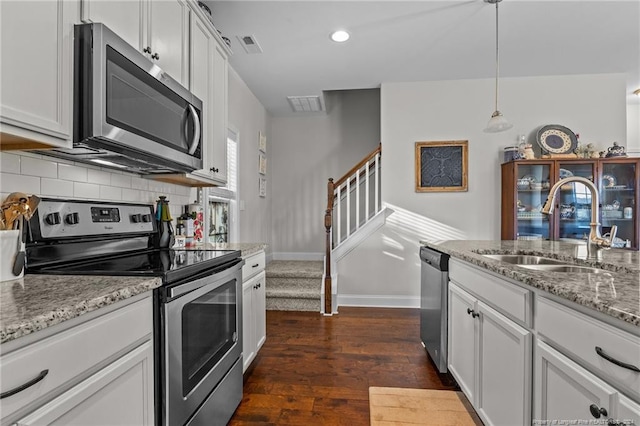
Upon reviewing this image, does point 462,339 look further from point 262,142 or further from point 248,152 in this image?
point 262,142

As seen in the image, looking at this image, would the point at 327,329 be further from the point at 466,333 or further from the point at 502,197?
the point at 502,197

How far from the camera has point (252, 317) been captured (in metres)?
2.30

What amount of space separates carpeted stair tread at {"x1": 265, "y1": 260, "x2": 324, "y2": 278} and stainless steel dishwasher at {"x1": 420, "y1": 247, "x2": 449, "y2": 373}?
1.69 meters

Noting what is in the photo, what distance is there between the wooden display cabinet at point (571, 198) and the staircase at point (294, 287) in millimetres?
2332

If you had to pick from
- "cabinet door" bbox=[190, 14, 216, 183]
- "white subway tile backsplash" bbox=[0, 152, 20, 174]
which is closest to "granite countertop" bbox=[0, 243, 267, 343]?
"white subway tile backsplash" bbox=[0, 152, 20, 174]

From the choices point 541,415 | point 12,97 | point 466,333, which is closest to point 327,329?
point 466,333

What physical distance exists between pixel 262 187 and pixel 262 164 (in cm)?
33

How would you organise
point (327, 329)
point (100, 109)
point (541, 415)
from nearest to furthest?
point (541, 415)
point (100, 109)
point (327, 329)

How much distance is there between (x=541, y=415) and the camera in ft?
3.73

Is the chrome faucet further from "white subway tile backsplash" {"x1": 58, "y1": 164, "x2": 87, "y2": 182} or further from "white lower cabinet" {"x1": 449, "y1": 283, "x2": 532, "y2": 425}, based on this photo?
"white subway tile backsplash" {"x1": 58, "y1": 164, "x2": 87, "y2": 182}

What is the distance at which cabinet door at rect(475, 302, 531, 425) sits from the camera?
1.24m

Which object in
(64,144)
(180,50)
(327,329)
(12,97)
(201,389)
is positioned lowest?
(327,329)

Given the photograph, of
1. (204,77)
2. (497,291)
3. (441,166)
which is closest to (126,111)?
(204,77)

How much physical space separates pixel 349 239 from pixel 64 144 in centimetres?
327
